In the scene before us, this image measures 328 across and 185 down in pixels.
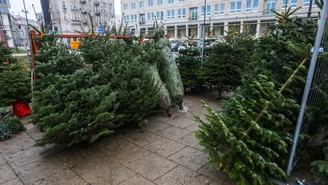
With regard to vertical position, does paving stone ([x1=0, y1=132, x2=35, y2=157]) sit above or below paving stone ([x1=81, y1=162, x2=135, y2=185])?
below

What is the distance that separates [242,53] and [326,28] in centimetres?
333

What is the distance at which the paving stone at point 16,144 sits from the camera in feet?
11.3

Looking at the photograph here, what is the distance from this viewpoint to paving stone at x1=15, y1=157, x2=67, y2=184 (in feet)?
8.80

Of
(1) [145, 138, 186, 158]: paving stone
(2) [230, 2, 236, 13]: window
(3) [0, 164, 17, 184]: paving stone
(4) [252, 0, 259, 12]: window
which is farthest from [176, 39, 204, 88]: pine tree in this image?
(2) [230, 2, 236, 13]: window

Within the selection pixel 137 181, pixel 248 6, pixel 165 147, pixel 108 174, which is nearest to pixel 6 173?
pixel 108 174

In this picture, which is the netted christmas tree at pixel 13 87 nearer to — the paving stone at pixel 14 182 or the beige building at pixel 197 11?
the paving stone at pixel 14 182

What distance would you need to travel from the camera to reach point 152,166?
113 inches

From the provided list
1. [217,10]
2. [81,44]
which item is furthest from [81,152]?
[217,10]

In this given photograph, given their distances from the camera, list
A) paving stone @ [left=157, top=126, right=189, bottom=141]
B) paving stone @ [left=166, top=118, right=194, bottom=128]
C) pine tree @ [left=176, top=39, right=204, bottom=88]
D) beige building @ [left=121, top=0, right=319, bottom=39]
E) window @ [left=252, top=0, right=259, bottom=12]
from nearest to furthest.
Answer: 1. paving stone @ [left=157, top=126, right=189, bottom=141]
2. paving stone @ [left=166, top=118, right=194, bottom=128]
3. pine tree @ [left=176, top=39, right=204, bottom=88]
4. beige building @ [left=121, top=0, right=319, bottom=39]
5. window @ [left=252, top=0, right=259, bottom=12]

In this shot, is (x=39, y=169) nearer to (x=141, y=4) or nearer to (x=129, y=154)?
(x=129, y=154)

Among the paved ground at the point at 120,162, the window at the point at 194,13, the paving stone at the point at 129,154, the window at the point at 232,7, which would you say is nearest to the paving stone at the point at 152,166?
the paved ground at the point at 120,162

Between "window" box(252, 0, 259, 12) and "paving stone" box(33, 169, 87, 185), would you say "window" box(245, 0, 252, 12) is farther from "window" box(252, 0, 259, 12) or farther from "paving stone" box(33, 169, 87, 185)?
"paving stone" box(33, 169, 87, 185)

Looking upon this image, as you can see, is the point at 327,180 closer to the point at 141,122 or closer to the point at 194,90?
the point at 141,122

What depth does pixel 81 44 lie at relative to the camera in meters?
4.55
